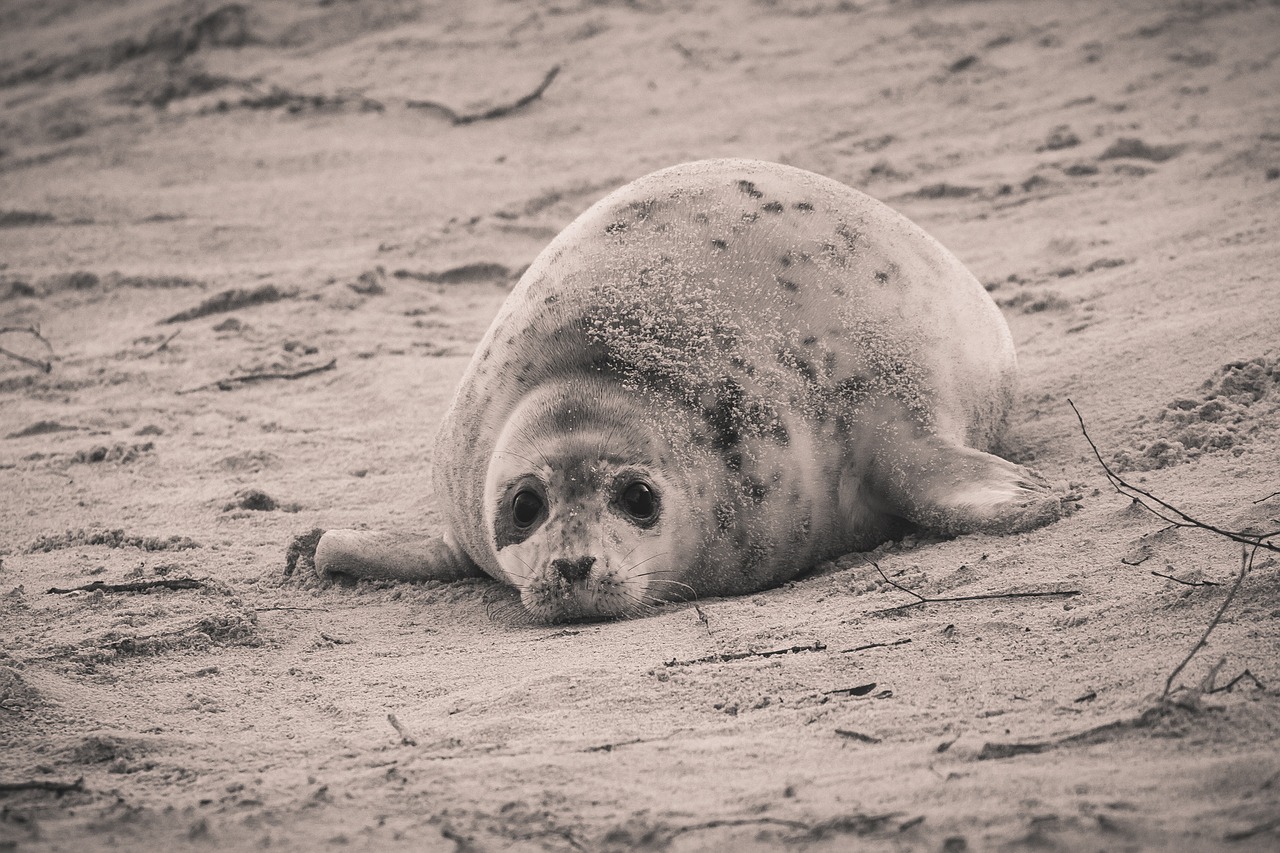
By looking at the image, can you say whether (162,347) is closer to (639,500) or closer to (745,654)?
(639,500)

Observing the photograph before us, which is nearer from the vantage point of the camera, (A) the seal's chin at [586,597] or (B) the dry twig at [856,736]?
(B) the dry twig at [856,736]

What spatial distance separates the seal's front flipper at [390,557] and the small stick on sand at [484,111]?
3.85 m

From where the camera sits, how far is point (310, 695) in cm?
257

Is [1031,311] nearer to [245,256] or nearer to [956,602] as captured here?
[956,602]

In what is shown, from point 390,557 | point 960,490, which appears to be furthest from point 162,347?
point 960,490

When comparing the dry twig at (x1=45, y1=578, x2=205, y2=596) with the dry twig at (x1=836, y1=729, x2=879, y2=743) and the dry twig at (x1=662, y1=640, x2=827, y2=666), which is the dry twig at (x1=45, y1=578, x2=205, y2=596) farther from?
the dry twig at (x1=836, y1=729, x2=879, y2=743)

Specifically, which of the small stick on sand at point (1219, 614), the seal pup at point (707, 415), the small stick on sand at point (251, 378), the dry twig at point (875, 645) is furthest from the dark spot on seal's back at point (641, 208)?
the small stick on sand at point (251, 378)

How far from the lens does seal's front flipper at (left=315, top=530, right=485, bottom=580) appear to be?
3.34 m

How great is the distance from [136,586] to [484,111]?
4282 millimetres

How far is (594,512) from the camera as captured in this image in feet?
9.88

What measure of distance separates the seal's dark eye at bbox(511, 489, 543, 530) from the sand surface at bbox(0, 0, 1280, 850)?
9.7 inches

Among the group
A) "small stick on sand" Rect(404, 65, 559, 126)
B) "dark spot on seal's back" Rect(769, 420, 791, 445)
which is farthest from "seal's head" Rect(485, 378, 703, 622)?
"small stick on sand" Rect(404, 65, 559, 126)

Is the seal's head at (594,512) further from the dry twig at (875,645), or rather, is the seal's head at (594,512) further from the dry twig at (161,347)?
the dry twig at (161,347)

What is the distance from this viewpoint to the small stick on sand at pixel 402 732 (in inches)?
88.3
